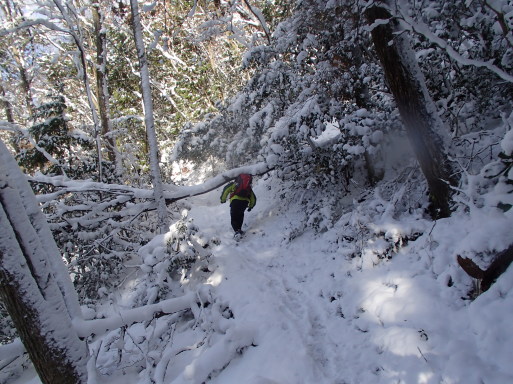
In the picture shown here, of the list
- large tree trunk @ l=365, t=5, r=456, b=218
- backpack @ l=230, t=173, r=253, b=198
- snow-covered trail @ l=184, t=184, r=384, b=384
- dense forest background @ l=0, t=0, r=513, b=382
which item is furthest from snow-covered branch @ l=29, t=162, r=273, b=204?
large tree trunk @ l=365, t=5, r=456, b=218

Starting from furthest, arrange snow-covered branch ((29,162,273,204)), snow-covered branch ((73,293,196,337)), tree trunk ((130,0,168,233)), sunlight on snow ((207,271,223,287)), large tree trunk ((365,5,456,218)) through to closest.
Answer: snow-covered branch ((29,162,273,204)) < tree trunk ((130,0,168,233)) < sunlight on snow ((207,271,223,287)) < large tree trunk ((365,5,456,218)) < snow-covered branch ((73,293,196,337))

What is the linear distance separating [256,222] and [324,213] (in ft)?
9.32

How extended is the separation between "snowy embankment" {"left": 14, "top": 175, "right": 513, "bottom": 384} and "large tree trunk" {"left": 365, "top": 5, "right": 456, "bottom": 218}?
745 mm

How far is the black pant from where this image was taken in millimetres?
8352

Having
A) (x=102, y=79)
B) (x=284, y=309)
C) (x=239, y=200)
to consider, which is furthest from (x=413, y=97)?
(x=102, y=79)

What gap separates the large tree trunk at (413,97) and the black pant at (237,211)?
4.77 metres

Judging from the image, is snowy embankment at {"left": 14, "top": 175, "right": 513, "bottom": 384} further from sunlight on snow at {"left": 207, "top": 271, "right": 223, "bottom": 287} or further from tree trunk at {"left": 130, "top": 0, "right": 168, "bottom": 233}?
tree trunk at {"left": 130, "top": 0, "right": 168, "bottom": 233}

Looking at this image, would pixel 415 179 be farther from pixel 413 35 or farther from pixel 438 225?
pixel 413 35

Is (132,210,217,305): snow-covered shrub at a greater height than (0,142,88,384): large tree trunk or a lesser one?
lesser

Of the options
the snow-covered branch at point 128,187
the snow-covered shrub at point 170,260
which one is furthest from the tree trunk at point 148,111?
the snow-covered shrub at point 170,260

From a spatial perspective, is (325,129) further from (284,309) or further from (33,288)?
(33,288)

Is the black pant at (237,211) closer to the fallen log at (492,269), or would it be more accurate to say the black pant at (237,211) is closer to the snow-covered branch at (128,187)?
the snow-covered branch at (128,187)

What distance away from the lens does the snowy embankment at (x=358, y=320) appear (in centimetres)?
279

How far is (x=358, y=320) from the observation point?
384cm
